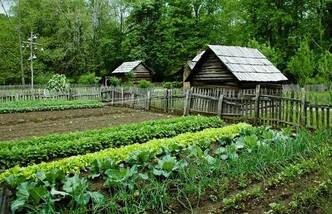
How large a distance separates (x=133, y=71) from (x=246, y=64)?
26.6 meters

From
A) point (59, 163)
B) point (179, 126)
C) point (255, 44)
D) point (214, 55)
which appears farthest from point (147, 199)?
point (255, 44)

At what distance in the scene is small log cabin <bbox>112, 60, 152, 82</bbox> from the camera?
153ft

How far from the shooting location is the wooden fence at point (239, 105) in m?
14.3

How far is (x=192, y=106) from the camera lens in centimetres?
2209

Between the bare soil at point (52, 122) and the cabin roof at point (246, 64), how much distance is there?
16.2 ft

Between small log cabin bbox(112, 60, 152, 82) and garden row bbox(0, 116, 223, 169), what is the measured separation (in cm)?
3104

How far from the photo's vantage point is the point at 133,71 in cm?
4753

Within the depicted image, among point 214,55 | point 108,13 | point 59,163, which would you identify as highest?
point 108,13

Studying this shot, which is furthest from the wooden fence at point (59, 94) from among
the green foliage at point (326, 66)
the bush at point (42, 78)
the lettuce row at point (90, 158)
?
the green foliage at point (326, 66)

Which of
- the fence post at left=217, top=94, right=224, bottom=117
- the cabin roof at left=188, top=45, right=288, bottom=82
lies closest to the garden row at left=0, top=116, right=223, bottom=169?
the fence post at left=217, top=94, right=224, bottom=117

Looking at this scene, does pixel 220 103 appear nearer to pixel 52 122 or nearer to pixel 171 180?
pixel 52 122

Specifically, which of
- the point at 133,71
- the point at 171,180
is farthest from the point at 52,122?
the point at 133,71

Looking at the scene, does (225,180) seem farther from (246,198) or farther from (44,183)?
(44,183)

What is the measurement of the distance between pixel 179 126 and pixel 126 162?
695cm
